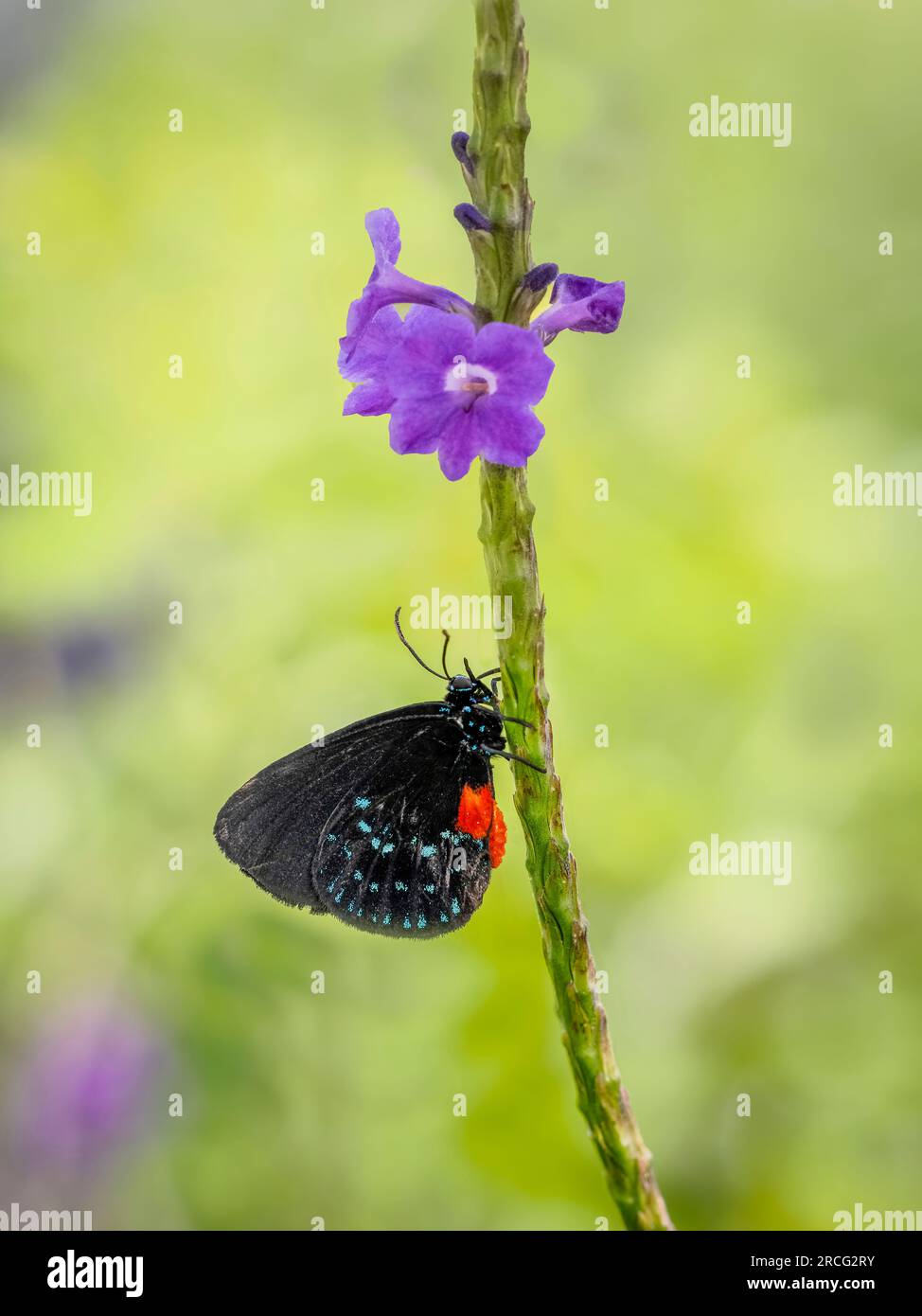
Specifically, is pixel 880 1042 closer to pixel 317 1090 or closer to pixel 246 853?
pixel 317 1090

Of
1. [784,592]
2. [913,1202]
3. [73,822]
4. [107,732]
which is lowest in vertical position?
[913,1202]

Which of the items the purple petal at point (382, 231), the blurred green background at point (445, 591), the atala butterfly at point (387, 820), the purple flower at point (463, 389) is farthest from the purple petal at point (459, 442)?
the blurred green background at point (445, 591)

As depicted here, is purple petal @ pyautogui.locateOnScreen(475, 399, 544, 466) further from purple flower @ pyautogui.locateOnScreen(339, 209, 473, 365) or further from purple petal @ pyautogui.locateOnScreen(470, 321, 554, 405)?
purple flower @ pyautogui.locateOnScreen(339, 209, 473, 365)

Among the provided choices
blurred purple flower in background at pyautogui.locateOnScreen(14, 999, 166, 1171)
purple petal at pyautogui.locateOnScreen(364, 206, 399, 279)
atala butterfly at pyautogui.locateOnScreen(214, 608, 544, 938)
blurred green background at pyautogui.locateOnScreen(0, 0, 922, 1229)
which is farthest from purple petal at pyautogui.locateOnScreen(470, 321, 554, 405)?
blurred purple flower in background at pyautogui.locateOnScreen(14, 999, 166, 1171)

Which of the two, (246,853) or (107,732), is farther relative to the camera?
(107,732)

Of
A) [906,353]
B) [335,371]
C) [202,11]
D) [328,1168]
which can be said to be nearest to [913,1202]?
[328,1168]

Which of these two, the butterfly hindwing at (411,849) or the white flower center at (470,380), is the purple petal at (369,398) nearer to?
the white flower center at (470,380)

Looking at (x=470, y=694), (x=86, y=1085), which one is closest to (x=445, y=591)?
(x=470, y=694)
